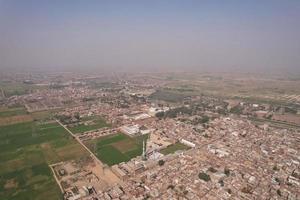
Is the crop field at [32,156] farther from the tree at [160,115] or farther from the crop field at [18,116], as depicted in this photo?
the tree at [160,115]

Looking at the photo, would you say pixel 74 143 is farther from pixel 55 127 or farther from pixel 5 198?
pixel 5 198

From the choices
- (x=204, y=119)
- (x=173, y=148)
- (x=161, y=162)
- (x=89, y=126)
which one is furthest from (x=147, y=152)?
(x=204, y=119)

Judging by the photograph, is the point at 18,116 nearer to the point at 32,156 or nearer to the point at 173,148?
the point at 32,156

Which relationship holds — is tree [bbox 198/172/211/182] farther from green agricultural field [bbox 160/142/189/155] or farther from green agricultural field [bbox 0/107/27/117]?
green agricultural field [bbox 0/107/27/117]

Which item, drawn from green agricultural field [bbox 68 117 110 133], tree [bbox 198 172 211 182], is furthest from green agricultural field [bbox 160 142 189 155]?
green agricultural field [bbox 68 117 110 133]

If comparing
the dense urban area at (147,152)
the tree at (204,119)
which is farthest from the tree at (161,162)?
the tree at (204,119)

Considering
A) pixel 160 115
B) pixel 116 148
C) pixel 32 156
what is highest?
pixel 160 115
